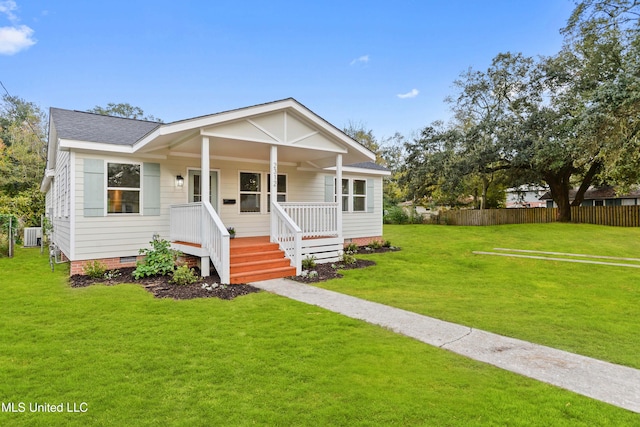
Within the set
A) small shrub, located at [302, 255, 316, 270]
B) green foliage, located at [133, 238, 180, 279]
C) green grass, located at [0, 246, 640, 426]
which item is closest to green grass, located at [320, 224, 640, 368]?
small shrub, located at [302, 255, 316, 270]

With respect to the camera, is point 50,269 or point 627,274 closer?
point 627,274

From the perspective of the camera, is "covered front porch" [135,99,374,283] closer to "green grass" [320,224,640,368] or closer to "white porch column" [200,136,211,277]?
"white porch column" [200,136,211,277]

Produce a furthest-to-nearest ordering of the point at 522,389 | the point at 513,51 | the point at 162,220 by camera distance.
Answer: the point at 513,51 → the point at 162,220 → the point at 522,389

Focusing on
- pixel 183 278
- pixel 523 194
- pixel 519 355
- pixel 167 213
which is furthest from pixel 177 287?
pixel 523 194

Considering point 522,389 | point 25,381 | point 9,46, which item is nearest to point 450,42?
point 522,389

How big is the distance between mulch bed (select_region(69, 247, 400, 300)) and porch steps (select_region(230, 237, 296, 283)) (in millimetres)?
303

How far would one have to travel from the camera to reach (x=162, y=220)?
29.8 feet

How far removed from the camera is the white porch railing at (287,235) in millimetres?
7945

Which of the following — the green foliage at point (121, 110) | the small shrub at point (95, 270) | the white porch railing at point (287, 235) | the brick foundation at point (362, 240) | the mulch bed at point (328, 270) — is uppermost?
the green foliage at point (121, 110)

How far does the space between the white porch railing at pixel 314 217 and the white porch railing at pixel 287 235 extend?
429 millimetres

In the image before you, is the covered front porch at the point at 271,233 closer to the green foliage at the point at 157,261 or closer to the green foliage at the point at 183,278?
the green foliage at the point at 157,261

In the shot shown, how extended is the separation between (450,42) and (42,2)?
1830 centimetres

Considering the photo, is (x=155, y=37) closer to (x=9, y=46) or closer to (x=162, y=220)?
(x=9, y=46)

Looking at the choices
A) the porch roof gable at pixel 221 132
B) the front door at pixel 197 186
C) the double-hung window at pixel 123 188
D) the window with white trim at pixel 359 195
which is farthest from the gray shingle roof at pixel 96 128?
the window with white trim at pixel 359 195
